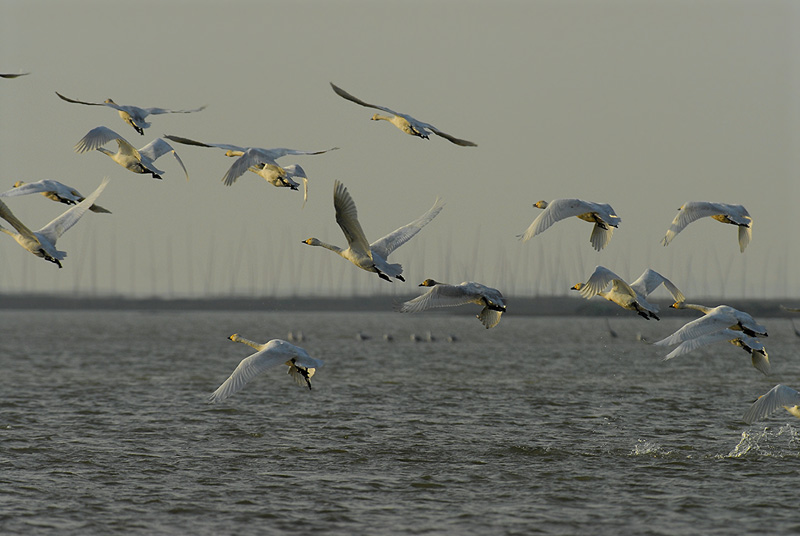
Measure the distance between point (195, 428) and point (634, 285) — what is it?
14537 mm

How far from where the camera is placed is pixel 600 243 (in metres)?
18.3

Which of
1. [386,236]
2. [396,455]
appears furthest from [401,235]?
[396,455]

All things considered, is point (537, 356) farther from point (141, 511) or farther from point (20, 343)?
point (141, 511)

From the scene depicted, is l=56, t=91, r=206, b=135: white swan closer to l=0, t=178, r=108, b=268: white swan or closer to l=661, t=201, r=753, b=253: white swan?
l=0, t=178, r=108, b=268: white swan

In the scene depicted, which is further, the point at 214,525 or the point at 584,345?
the point at 584,345

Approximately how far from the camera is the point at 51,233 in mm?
17625

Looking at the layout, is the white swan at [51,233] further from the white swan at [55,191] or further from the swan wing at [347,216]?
the swan wing at [347,216]

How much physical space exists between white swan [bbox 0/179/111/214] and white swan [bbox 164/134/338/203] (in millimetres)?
1857

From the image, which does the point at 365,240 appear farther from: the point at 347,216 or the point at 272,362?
the point at 272,362

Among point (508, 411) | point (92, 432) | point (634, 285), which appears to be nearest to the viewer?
point (634, 285)

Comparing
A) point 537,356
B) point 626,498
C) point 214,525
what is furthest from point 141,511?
point 537,356

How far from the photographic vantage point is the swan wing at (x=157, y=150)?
1919cm

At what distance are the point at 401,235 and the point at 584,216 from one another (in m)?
3.18

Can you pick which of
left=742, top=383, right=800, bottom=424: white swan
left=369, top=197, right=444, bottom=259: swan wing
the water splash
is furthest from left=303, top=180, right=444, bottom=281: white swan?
the water splash
